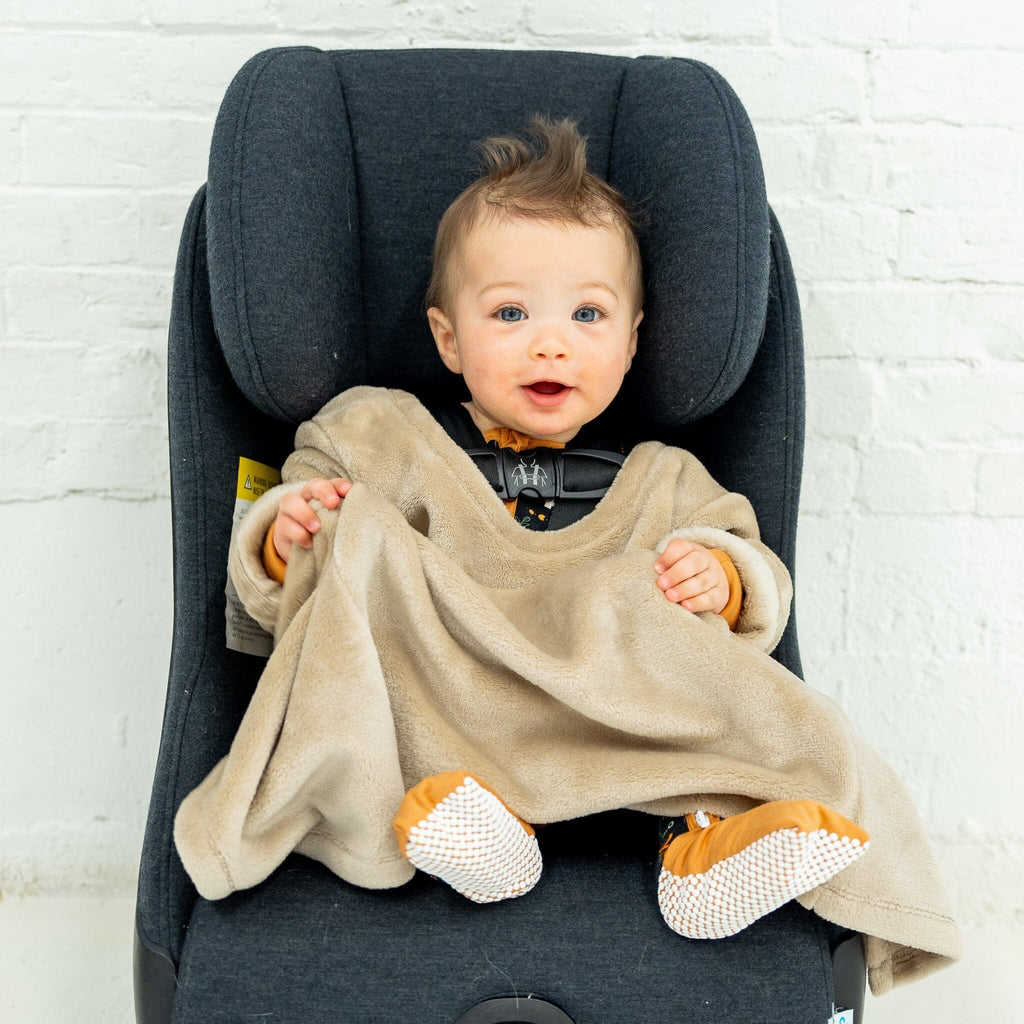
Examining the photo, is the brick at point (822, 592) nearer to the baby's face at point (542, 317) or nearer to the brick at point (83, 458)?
the baby's face at point (542, 317)

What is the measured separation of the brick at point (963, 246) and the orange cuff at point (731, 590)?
0.55m

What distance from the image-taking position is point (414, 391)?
4.05ft

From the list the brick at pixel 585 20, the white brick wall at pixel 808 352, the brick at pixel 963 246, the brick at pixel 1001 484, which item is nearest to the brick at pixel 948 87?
the white brick wall at pixel 808 352

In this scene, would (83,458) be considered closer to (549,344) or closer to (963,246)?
(549,344)

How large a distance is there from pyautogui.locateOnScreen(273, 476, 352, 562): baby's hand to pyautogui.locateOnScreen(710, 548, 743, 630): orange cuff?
0.35 m

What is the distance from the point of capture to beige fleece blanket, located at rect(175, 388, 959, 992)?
33.3 inches

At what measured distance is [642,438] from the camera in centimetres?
122

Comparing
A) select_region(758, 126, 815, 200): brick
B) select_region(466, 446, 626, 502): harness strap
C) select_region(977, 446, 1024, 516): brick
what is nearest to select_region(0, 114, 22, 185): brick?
select_region(466, 446, 626, 502): harness strap

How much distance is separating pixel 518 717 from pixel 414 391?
43cm

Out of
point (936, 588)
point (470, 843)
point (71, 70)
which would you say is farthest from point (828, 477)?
point (71, 70)

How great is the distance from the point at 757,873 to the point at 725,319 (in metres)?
0.50

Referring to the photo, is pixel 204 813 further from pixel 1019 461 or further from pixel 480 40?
pixel 1019 461

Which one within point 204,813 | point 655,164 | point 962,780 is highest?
point 655,164

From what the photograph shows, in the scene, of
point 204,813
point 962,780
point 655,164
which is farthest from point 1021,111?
point 204,813
